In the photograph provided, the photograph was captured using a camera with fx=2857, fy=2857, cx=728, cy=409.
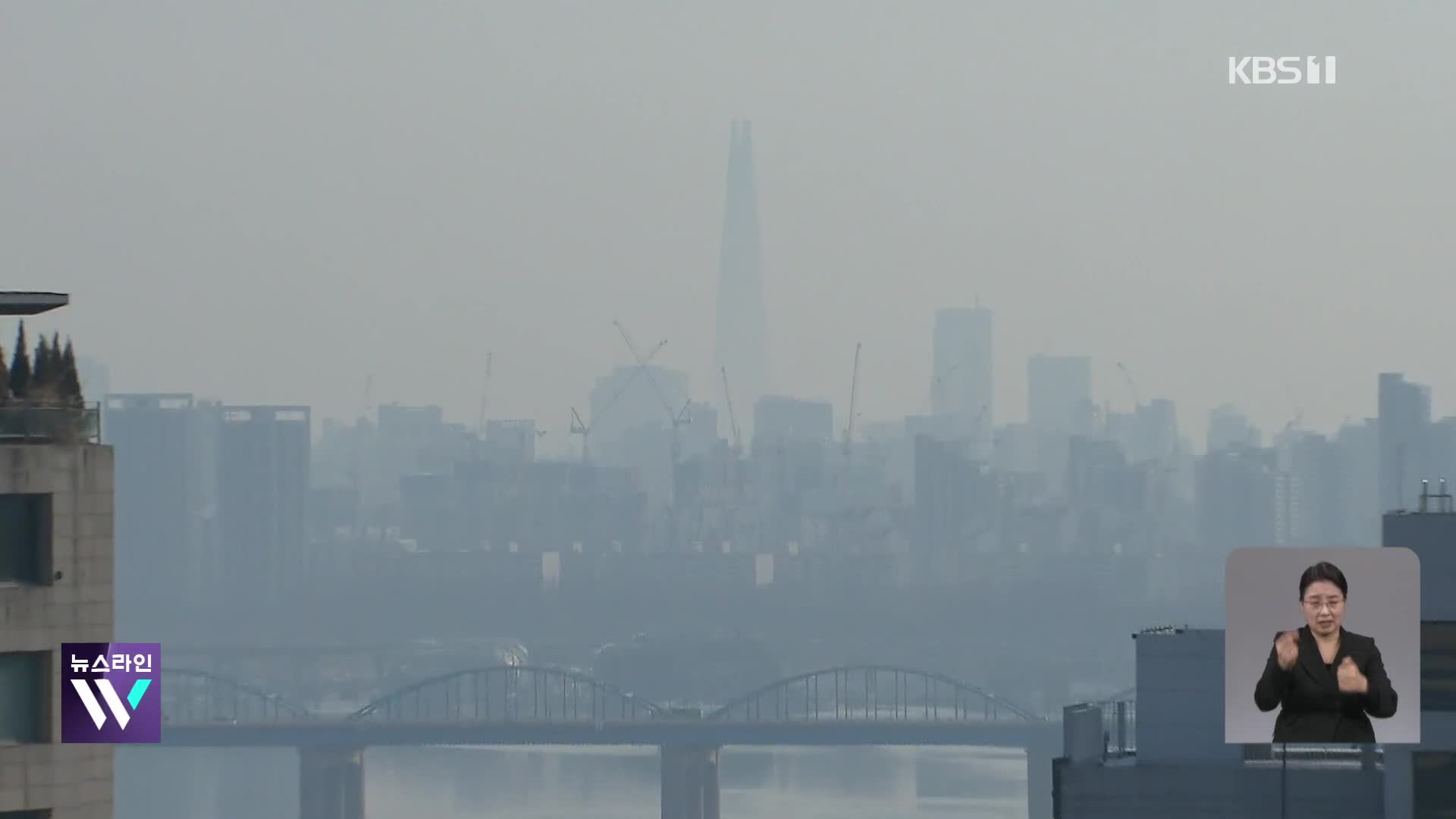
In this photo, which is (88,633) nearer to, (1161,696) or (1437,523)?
(1437,523)

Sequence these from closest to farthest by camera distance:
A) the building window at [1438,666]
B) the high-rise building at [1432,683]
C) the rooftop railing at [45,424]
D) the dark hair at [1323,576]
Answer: the dark hair at [1323,576] → the rooftop railing at [45,424] → the building window at [1438,666] → the high-rise building at [1432,683]

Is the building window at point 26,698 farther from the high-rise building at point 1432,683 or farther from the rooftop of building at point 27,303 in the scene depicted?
the high-rise building at point 1432,683

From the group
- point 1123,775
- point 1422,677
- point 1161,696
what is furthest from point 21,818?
point 1161,696

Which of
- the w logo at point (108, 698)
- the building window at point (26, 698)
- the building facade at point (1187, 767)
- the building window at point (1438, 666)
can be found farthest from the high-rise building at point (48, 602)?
the building facade at point (1187, 767)

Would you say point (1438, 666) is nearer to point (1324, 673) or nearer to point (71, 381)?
point (1324, 673)

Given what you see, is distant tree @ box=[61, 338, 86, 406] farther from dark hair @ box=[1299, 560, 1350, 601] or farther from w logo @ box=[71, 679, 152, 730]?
dark hair @ box=[1299, 560, 1350, 601]

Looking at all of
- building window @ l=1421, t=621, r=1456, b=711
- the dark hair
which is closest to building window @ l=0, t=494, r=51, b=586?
the dark hair
